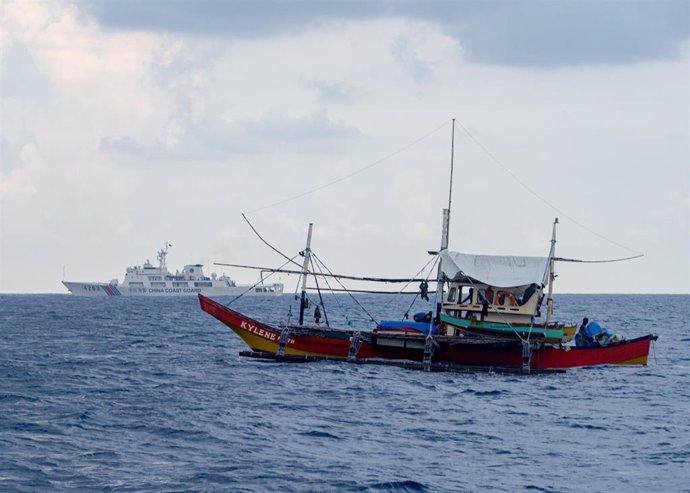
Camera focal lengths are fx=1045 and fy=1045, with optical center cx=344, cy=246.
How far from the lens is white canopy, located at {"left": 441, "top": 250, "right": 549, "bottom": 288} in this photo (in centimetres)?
4553

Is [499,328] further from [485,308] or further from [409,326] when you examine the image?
[409,326]

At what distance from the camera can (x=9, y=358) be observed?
51188 millimetres

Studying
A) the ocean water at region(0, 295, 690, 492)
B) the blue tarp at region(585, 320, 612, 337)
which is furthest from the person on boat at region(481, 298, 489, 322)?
the blue tarp at region(585, 320, 612, 337)

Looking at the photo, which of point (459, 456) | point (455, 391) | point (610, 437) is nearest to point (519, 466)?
point (459, 456)

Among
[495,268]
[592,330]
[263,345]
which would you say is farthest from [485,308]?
[263,345]

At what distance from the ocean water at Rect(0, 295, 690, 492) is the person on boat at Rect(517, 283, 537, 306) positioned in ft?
11.2

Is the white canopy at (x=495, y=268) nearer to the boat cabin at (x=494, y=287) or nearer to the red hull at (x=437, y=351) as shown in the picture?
the boat cabin at (x=494, y=287)

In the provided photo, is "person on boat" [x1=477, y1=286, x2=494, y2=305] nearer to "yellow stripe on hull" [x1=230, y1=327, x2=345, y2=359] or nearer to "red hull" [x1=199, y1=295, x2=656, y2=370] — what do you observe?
"red hull" [x1=199, y1=295, x2=656, y2=370]

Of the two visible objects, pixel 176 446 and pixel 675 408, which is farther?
pixel 675 408

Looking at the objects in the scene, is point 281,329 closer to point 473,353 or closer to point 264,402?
point 473,353

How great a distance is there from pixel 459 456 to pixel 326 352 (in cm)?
1992

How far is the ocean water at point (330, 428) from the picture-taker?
24.0 meters

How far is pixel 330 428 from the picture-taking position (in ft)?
100

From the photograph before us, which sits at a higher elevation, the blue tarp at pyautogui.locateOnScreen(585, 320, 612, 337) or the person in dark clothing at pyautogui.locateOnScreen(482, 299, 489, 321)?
the person in dark clothing at pyautogui.locateOnScreen(482, 299, 489, 321)
